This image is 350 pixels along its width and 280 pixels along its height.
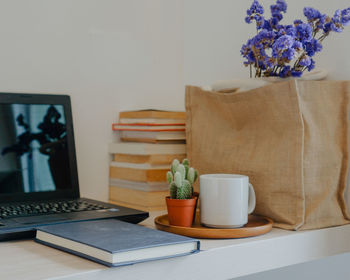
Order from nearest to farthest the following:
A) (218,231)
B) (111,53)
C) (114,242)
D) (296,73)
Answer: (114,242), (218,231), (296,73), (111,53)

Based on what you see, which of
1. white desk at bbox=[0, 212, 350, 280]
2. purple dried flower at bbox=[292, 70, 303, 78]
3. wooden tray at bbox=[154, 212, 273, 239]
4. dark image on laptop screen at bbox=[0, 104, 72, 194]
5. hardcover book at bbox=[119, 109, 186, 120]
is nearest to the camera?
white desk at bbox=[0, 212, 350, 280]

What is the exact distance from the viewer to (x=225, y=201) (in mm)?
859

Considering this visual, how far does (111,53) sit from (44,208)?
1.62ft

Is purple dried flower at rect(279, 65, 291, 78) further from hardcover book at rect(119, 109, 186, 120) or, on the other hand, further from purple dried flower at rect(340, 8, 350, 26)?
hardcover book at rect(119, 109, 186, 120)

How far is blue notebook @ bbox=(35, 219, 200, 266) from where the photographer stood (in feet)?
2.13

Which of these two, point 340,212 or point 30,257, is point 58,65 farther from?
point 340,212

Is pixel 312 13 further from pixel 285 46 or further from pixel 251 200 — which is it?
pixel 251 200

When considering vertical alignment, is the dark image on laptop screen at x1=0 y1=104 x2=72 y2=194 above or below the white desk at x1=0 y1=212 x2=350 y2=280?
above

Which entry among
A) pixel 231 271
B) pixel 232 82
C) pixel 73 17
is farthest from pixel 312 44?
pixel 73 17

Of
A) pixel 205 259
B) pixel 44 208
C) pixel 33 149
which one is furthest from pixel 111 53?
pixel 205 259

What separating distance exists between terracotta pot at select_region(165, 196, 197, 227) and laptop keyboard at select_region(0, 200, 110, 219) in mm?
178

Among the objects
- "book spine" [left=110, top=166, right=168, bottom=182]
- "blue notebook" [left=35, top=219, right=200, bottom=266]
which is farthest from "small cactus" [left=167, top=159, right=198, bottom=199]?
"book spine" [left=110, top=166, right=168, bottom=182]

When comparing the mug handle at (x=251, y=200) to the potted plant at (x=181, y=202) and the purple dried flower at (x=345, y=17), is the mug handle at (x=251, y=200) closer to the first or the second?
the potted plant at (x=181, y=202)

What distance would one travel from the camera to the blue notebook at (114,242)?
0.65 m
